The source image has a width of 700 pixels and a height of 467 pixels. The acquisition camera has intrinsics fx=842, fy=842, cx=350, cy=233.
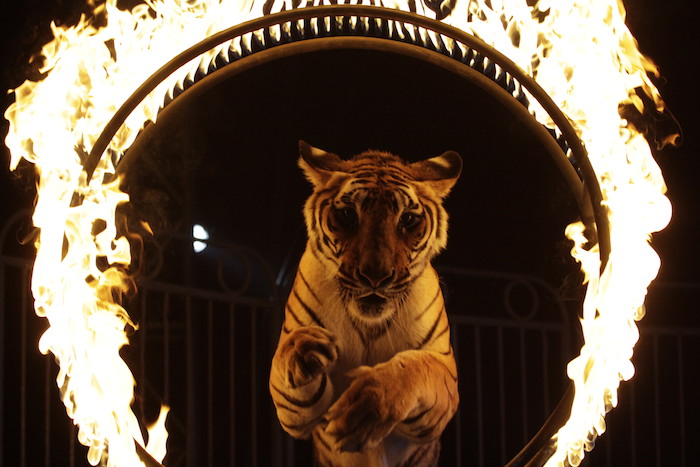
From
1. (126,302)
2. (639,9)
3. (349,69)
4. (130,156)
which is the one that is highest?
(639,9)

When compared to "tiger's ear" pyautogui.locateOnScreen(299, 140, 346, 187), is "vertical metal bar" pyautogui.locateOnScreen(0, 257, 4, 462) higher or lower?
lower

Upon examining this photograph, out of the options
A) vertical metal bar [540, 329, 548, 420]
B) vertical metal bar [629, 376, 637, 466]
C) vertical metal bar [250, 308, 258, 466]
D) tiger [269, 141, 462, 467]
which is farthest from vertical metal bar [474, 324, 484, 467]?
vertical metal bar [250, 308, 258, 466]

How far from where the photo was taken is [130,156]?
3051 mm

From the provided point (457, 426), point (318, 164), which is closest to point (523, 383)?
point (457, 426)

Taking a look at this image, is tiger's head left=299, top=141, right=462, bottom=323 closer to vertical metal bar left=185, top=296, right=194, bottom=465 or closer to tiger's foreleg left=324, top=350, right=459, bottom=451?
tiger's foreleg left=324, top=350, right=459, bottom=451

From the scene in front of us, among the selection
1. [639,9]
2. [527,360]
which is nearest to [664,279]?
[527,360]

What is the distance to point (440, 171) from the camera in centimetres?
317

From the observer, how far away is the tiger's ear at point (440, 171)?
315 cm

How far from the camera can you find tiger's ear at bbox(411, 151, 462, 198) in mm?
3154

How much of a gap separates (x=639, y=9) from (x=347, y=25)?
1.27 meters

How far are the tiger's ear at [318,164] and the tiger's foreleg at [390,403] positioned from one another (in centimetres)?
71

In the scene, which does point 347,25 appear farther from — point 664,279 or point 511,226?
point 664,279

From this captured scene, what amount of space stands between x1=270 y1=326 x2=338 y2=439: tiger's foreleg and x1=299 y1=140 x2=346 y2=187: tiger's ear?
0.56 meters

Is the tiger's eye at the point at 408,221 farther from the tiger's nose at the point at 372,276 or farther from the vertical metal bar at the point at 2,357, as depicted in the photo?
the vertical metal bar at the point at 2,357
